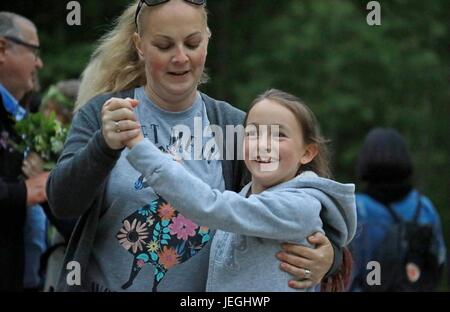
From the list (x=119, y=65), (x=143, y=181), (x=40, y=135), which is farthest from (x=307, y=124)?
(x=40, y=135)

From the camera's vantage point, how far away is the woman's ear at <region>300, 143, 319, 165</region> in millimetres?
2811

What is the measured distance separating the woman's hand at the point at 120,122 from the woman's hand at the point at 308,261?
1.63ft

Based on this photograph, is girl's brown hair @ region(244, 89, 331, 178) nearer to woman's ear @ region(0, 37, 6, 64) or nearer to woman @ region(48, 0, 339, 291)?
woman @ region(48, 0, 339, 291)

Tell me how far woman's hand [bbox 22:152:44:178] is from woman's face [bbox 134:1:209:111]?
1895 mm

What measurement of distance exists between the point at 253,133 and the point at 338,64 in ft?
35.0

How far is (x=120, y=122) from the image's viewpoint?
98.5 inches

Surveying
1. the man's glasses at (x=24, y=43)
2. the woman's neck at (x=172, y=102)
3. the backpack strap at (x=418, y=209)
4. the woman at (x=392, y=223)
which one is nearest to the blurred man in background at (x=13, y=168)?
the man's glasses at (x=24, y=43)

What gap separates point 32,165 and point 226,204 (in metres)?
2.25

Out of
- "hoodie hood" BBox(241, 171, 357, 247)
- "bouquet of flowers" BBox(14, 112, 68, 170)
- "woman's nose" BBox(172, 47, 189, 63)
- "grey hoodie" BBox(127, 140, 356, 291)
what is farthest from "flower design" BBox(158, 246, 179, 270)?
"bouquet of flowers" BBox(14, 112, 68, 170)

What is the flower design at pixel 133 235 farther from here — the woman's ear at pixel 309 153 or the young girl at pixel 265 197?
the woman's ear at pixel 309 153

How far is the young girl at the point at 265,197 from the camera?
251cm

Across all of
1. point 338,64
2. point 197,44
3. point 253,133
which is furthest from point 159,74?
point 338,64

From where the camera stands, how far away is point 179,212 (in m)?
2.69

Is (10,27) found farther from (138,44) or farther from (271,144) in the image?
(271,144)
